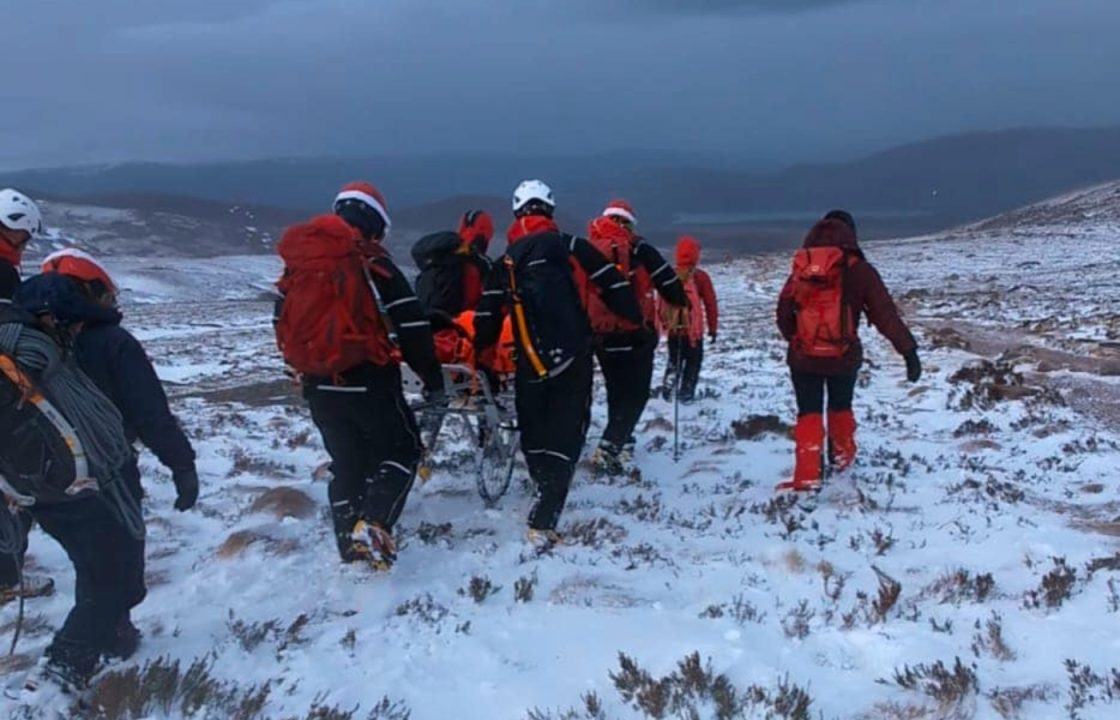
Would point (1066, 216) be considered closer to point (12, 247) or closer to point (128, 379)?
point (12, 247)

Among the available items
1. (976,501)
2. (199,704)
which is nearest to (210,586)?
(199,704)

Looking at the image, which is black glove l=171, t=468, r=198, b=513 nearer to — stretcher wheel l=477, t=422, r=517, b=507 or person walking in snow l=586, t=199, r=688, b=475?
stretcher wheel l=477, t=422, r=517, b=507

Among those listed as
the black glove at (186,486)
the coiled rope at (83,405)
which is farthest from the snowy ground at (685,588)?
the coiled rope at (83,405)

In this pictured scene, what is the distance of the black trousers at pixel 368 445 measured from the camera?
627 cm

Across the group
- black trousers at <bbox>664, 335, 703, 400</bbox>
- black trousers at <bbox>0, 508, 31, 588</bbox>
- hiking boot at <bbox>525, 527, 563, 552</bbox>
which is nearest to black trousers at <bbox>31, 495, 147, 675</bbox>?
black trousers at <bbox>0, 508, 31, 588</bbox>

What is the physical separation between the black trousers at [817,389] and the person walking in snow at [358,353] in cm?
296

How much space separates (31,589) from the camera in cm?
621

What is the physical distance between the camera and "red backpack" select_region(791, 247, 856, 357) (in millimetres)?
8039

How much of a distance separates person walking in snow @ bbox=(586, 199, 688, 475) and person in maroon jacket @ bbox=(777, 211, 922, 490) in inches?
48.7

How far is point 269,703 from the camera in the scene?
16.0 feet

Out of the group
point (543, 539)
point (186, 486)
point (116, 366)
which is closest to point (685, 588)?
point (543, 539)

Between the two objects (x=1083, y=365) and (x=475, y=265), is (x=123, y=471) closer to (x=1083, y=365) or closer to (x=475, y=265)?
(x=475, y=265)

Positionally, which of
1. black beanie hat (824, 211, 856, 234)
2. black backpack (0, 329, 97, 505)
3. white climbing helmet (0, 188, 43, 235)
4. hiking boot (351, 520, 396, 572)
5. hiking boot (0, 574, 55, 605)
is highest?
white climbing helmet (0, 188, 43, 235)

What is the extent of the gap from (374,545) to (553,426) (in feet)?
4.90
